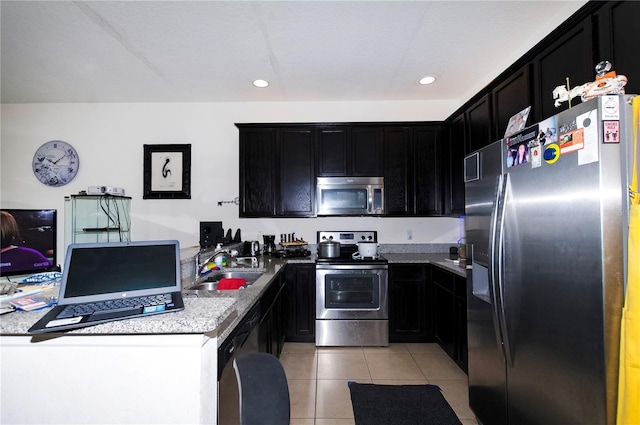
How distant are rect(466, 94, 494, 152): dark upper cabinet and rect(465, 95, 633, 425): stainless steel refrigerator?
805 millimetres

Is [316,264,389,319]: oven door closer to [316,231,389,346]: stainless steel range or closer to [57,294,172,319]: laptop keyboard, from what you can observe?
[316,231,389,346]: stainless steel range

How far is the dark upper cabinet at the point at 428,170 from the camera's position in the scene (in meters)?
3.26

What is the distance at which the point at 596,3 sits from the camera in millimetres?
1375

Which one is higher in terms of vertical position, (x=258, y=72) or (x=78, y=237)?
(x=258, y=72)

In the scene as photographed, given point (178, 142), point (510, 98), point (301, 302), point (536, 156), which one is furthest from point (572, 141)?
point (178, 142)

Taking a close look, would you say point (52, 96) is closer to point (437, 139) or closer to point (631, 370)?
point (437, 139)

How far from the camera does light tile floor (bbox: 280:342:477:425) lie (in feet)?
6.49

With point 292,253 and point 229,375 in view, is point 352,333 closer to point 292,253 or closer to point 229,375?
point 292,253

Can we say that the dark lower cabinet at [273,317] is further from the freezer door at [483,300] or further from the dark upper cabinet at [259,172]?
the freezer door at [483,300]

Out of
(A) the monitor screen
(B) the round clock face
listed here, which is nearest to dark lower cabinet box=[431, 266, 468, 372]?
(A) the monitor screen

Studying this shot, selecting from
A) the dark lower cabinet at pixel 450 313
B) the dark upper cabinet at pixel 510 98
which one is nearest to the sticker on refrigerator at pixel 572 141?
the dark upper cabinet at pixel 510 98

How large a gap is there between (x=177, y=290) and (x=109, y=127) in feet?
12.1

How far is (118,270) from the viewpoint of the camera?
96 cm

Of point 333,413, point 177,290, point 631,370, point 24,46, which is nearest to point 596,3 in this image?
point 631,370
